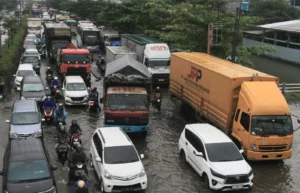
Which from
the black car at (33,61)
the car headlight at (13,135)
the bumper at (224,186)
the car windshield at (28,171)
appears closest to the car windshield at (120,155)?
the car windshield at (28,171)

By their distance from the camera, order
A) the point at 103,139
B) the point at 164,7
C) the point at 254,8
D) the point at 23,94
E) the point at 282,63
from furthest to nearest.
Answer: the point at 254,8, the point at 282,63, the point at 164,7, the point at 23,94, the point at 103,139

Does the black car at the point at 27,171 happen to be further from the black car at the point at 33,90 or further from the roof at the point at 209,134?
the black car at the point at 33,90

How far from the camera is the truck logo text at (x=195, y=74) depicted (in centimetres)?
2004

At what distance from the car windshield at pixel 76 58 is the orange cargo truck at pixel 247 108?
12.2m

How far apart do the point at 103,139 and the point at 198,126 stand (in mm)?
3919

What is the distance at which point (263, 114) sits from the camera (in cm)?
1532

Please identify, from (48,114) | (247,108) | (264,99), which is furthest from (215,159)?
(48,114)

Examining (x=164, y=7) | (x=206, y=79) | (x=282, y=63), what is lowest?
(x=282, y=63)

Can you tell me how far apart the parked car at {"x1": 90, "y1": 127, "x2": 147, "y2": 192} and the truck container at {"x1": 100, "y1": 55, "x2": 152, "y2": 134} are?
3.05 meters

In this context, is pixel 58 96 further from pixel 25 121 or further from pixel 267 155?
pixel 267 155

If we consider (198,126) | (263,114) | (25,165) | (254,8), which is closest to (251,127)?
(263,114)

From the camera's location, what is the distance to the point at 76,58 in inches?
1178

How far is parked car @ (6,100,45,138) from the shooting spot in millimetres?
16547

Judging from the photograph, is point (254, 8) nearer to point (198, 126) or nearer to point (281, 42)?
point (281, 42)
